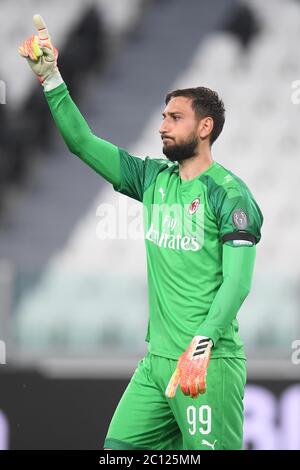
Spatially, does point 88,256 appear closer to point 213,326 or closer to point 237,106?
point 237,106

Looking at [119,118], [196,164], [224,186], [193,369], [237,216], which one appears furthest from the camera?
[119,118]

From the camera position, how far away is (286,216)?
32.1 feet

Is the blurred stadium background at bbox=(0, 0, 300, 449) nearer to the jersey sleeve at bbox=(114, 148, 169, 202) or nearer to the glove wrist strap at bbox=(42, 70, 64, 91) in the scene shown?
the jersey sleeve at bbox=(114, 148, 169, 202)

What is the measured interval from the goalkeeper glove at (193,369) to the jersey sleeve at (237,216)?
1.30ft

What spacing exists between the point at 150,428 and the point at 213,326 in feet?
1.79

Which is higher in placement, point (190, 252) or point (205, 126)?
point (205, 126)

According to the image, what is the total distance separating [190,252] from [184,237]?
6cm

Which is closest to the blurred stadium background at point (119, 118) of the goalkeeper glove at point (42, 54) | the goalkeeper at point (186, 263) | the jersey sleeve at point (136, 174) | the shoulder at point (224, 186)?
the jersey sleeve at point (136, 174)

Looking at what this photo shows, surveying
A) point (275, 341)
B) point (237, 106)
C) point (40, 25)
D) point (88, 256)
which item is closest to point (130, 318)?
point (275, 341)

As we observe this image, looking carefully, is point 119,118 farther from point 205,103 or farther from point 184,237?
point 184,237

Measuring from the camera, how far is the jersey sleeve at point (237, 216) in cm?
376

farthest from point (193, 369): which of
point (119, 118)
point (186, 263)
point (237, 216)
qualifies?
point (119, 118)

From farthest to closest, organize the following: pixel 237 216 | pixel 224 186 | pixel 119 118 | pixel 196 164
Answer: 1. pixel 119 118
2. pixel 196 164
3. pixel 224 186
4. pixel 237 216

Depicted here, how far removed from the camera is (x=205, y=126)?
405cm
